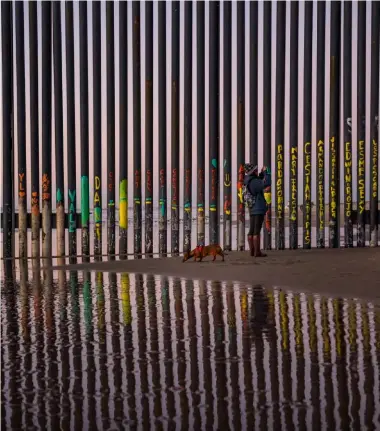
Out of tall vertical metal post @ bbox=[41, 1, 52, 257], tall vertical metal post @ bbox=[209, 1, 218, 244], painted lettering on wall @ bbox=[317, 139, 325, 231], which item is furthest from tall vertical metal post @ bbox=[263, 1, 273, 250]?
tall vertical metal post @ bbox=[41, 1, 52, 257]

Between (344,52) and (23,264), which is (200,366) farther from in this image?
Result: (344,52)

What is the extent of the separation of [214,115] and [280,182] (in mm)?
1750

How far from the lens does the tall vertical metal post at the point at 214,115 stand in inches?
527

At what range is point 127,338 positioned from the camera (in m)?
6.01

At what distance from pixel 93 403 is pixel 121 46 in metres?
9.80

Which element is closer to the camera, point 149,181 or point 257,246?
point 257,246

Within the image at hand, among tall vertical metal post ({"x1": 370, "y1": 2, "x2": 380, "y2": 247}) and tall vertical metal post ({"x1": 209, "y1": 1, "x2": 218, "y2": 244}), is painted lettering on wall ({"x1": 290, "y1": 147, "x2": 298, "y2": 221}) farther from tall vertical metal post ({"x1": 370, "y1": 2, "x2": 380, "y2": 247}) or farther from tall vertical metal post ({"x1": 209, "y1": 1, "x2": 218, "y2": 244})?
tall vertical metal post ({"x1": 370, "y1": 2, "x2": 380, "y2": 247})

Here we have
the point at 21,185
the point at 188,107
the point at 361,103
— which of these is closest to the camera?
the point at 21,185

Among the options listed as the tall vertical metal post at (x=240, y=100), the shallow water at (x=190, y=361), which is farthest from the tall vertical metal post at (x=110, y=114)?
the shallow water at (x=190, y=361)

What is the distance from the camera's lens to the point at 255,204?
12.6 meters

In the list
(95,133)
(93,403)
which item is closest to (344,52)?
(95,133)

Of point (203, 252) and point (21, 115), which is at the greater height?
point (21, 115)

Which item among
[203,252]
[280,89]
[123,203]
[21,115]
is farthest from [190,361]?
[280,89]

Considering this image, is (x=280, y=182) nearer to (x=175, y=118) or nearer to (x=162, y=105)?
(x=175, y=118)
